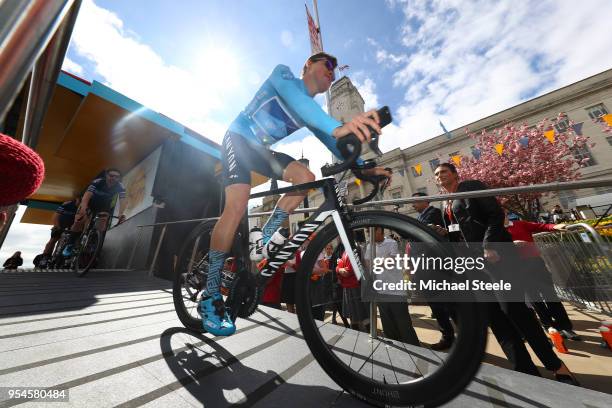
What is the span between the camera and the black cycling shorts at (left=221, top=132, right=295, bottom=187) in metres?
2.13

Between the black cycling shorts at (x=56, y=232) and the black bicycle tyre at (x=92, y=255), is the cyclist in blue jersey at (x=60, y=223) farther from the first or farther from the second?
the black bicycle tyre at (x=92, y=255)

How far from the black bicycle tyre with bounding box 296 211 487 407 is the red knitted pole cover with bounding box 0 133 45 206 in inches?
47.6

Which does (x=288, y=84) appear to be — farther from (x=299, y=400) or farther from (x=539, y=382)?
(x=539, y=382)

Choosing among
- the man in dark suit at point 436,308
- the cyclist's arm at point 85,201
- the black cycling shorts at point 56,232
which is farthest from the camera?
the black cycling shorts at point 56,232

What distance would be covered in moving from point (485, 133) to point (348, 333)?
32192mm

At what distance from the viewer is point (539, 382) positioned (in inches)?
55.4

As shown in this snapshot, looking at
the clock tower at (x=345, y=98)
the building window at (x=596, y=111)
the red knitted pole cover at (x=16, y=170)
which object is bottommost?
the red knitted pole cover at (x=16, y=170)

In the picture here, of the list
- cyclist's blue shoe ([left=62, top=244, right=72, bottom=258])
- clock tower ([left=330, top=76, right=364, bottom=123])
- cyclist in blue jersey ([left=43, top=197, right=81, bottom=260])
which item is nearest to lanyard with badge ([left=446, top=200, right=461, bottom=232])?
cyclist's blue shoe ([left=62, top=244, right=72, bottom=258])

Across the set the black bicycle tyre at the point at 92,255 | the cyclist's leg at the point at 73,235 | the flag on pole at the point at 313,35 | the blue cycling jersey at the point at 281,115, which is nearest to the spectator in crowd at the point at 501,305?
the blue cycling jersey at the point at 281,115

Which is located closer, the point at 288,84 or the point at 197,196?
the point at 288,84

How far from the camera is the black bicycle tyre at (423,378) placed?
107cm

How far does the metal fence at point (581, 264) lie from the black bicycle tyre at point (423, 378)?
3.78 m

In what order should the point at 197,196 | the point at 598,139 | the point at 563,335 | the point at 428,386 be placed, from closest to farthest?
the point at 428,386 → the point at 563,335 → the point at 197,196 → the point at 598,139

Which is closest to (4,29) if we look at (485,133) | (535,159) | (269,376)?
(269,376)
